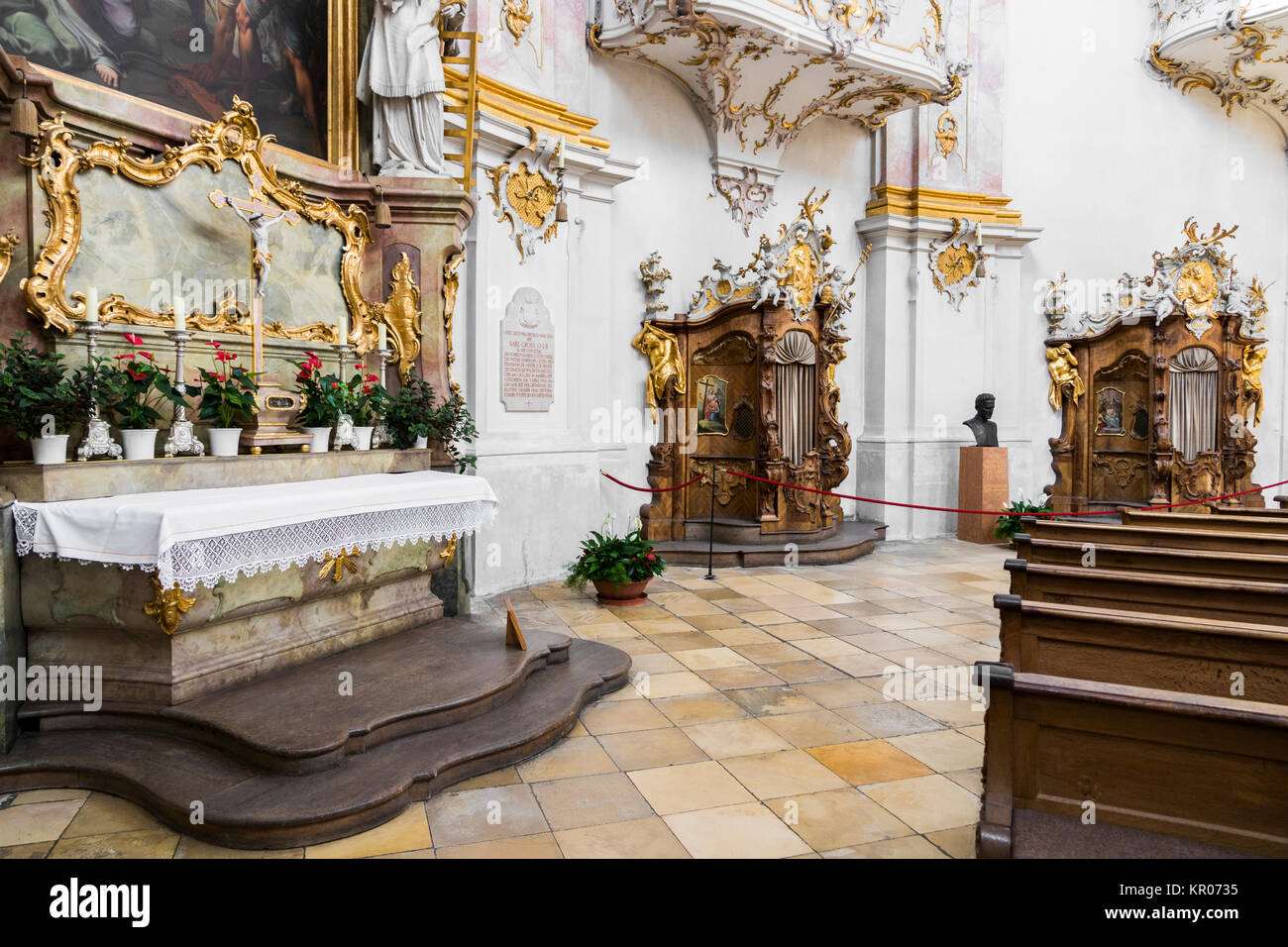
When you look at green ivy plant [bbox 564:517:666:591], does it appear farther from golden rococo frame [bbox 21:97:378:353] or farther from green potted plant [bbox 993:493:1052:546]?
green potted plant [bbox 993:493:1052:546]

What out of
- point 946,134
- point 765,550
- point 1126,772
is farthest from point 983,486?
point 1126,772

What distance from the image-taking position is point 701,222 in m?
11.2

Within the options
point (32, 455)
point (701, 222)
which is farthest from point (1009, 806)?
point (701, 222)

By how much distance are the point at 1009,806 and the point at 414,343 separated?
5.45 meters

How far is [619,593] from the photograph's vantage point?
7637mm

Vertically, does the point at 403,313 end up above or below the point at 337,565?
above

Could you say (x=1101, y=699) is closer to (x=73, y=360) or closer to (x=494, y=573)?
(x=73, y=360)

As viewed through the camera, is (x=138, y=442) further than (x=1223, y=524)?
No

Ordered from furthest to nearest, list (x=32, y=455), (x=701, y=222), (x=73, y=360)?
(x=701, y=222) < (x=73, y=360) < (x=32, y=455)

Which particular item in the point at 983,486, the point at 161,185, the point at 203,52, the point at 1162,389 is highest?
the point at 203,52

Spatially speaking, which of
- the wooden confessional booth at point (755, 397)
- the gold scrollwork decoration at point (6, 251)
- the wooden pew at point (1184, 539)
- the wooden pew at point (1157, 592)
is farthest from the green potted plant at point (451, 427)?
the wooden pew at point (1184, 539)

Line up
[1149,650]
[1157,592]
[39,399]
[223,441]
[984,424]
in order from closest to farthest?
[1149,650] < [39,399] < [1157,592] < [223,441] < [984,424]

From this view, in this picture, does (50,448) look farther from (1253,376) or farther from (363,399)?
(1253,376)

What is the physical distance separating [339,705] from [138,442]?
1.81 metres
